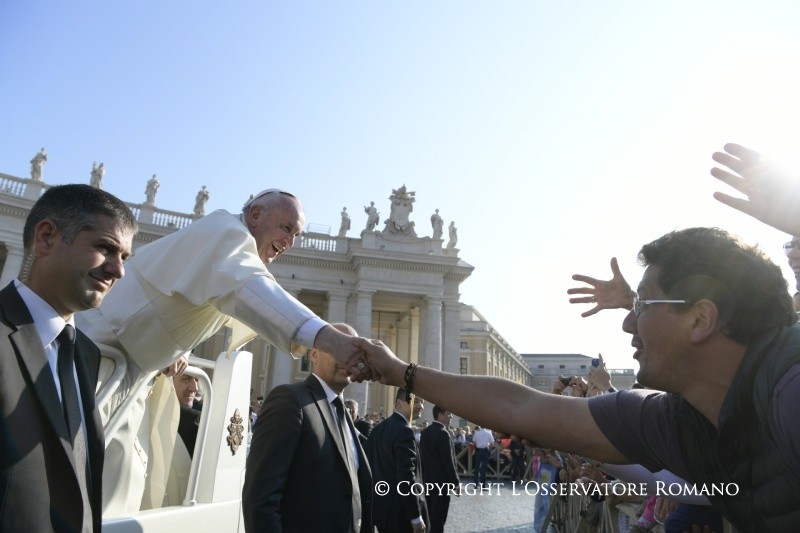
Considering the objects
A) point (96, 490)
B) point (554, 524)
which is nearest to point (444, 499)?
point (554, 524)

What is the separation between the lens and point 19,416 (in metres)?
1.51

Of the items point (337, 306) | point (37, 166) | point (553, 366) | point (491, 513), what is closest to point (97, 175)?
point (37, 166)

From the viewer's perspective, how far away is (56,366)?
5.91 feet

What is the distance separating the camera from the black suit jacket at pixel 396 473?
5.21 metres

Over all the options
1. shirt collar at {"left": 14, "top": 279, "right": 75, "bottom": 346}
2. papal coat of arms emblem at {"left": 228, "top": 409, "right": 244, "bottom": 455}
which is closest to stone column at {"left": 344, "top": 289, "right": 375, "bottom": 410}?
papal coat of arms emblem at {"left": 228, "top": 409, "right": 244, "bottom": 455}

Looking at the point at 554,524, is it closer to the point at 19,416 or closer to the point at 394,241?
the point at 19,416

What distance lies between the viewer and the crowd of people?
1.59m

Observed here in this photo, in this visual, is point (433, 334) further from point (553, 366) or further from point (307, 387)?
point (553, 366)

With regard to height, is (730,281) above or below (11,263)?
below

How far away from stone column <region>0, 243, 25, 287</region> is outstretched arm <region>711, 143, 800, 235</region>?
2890 centimetres

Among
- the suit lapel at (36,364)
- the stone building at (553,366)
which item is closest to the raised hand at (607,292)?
the suit lapel at (36,364)

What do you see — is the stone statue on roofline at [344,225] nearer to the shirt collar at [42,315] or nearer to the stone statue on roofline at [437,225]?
the stone statue on roofline at [437,225]

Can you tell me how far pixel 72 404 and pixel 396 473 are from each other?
4104 mm

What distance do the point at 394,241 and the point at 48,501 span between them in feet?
105
